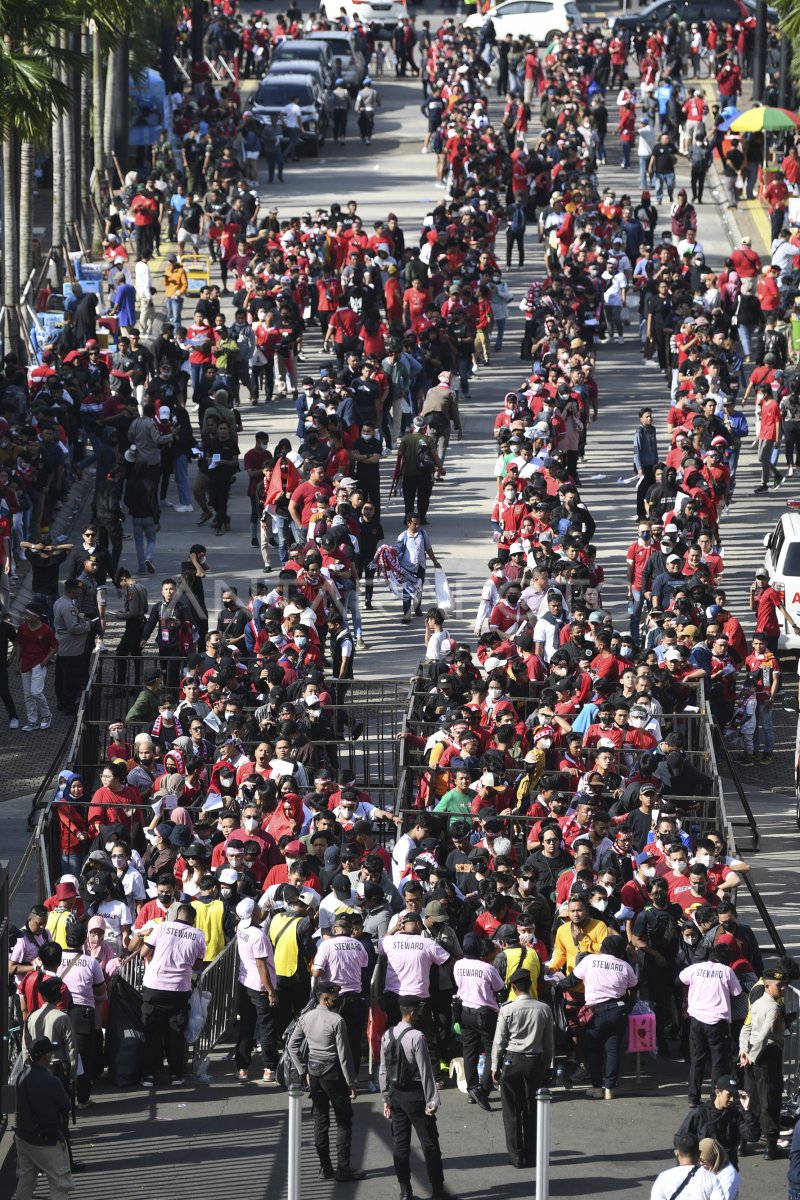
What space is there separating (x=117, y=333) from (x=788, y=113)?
14706 mm

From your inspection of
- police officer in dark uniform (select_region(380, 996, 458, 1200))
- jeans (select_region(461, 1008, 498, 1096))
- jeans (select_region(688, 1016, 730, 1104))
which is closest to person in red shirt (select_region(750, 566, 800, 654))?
jeans (select_region(688, 1016, 730, 1104))

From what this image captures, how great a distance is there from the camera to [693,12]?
59562 mm

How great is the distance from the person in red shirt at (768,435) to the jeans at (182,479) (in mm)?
6921

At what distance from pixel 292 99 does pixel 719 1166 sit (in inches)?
1569

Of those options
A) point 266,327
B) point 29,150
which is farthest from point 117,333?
point 29,150

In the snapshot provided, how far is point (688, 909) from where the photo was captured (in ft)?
54.1

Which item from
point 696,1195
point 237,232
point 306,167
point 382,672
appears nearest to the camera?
point 696,1195

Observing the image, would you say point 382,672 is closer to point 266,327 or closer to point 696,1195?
point 266,327

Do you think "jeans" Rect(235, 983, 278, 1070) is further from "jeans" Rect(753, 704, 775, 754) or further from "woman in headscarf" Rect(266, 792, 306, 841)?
"jeans" Rect(753, 704, 775, 754)

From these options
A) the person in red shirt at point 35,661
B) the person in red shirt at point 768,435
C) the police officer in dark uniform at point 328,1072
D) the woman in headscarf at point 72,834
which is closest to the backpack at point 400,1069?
the police officer in dark uniform at point 328,1072

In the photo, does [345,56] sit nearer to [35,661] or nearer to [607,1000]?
[35,661]

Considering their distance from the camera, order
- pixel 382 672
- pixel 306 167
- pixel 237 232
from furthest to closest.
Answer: pixel 306 167 → pixel 237 232 → pixel 382 672

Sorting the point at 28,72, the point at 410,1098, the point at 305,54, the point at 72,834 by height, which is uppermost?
the point at 28,72

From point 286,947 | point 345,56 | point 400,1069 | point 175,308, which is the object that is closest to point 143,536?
point 175,308
